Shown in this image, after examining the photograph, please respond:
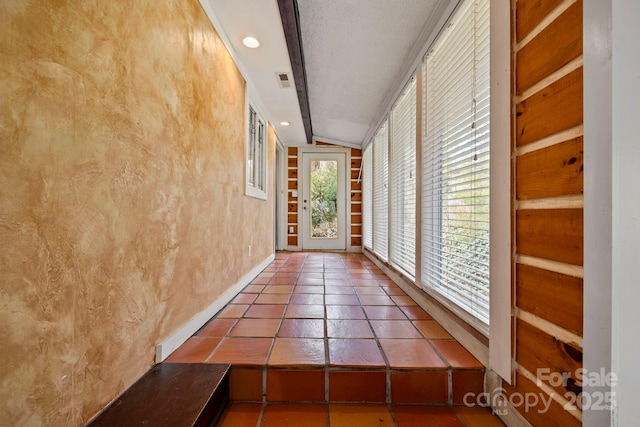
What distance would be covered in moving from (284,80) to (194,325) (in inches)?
88.2

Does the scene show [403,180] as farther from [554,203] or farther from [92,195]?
[92,195]

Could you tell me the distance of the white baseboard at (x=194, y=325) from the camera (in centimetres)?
122

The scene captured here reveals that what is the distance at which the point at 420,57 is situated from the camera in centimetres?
197

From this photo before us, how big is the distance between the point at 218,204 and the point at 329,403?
135 cm

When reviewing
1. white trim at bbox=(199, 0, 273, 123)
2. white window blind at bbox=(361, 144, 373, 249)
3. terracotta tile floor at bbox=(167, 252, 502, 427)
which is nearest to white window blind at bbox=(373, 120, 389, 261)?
white window blind at bbox=(361, 144, 373, 249)

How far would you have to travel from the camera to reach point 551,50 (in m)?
0.84

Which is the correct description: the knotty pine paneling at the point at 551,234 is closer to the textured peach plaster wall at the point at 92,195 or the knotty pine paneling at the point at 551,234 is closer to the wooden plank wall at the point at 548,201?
the wooden plank wall at the point at 548,201

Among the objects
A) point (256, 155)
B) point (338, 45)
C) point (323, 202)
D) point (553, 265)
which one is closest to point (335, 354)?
point (553, 265)

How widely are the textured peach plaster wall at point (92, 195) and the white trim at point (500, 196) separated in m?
1.42

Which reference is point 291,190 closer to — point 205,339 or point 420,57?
point 420,57

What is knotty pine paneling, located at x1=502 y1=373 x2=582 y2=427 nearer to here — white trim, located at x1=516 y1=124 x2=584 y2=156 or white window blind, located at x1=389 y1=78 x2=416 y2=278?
white trim, located at x1=516 y1=124 x2=584 y2=156

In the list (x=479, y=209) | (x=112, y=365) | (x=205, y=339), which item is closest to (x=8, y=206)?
(x=112, y=365)

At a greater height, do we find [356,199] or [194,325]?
[356,199]

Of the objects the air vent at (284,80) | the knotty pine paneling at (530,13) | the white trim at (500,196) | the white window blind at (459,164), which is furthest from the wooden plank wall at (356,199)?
the knotty pine paneling at (530,13)
